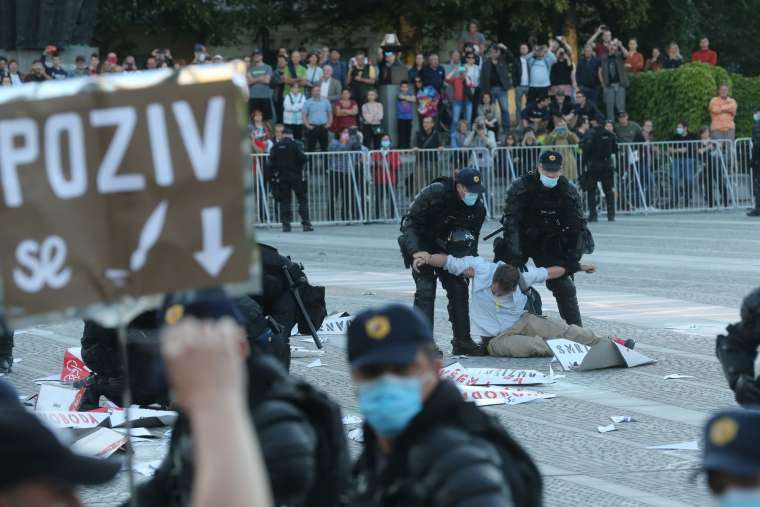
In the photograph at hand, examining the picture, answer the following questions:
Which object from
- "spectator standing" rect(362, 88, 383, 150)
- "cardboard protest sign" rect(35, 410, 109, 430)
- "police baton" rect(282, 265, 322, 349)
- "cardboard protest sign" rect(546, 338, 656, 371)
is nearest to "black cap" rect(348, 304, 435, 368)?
"cardboard protest sign" rect(35, 410, 109, 430)

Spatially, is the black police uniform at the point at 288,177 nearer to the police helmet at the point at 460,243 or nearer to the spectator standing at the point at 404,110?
the spectator standing at the point at 404,110

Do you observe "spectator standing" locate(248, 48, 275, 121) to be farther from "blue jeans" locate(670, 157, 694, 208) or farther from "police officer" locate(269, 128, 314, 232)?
"blue jeans" locate(670, 157, 694, 208)

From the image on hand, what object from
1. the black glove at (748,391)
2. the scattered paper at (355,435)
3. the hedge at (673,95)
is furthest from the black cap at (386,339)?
the hedge at (673,95)

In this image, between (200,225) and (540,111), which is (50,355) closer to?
(200,225)

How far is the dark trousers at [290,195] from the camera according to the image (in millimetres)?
27469

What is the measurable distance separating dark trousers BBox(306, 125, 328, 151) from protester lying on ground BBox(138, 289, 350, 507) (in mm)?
24360

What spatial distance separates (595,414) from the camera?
11.0m

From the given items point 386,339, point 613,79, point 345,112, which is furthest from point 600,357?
point 613,79

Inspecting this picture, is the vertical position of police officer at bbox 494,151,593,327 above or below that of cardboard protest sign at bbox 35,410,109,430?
above

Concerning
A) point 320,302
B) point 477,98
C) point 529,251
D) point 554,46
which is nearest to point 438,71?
point 477,98

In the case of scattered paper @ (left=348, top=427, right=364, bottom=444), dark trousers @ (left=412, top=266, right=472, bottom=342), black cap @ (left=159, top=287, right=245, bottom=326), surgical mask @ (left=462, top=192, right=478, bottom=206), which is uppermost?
black cap @ (left=159, top=287, right=245, bottom=326)

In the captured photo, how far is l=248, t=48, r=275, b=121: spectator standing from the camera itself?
95.9ft

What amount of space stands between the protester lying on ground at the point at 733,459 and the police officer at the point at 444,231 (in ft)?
32.5

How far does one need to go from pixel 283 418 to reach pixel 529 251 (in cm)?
988
